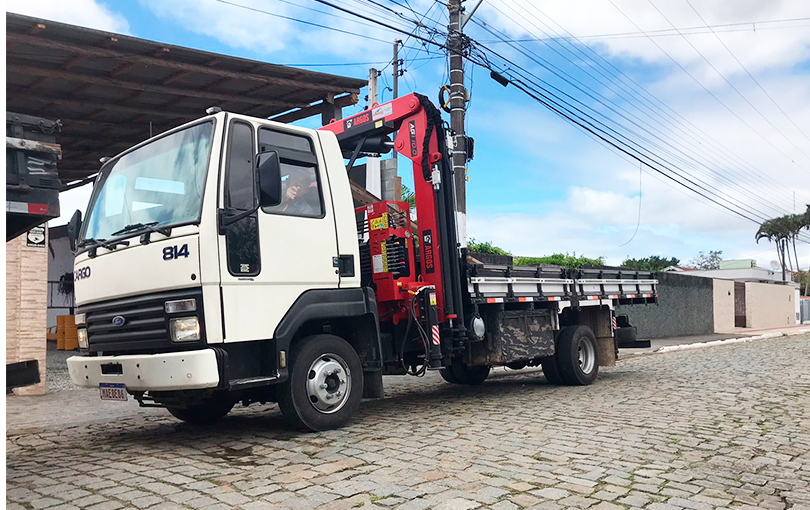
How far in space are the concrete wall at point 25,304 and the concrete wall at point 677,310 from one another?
14986 millimetres

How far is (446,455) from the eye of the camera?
219 inches

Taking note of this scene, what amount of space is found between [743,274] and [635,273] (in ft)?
159

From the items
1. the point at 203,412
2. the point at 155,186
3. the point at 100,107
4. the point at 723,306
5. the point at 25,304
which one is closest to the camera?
the point at 155,186

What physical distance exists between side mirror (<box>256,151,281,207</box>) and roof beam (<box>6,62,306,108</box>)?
7.49 m

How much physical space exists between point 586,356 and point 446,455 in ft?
17.2

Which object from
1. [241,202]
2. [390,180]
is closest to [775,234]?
[390,180]

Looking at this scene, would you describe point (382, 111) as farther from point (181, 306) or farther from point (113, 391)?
point (113, 391)

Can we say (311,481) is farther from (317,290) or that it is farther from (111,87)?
(111,87)

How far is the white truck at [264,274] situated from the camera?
18.8 feet

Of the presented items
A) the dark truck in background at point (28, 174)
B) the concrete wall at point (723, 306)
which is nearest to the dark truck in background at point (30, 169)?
the dark truck in background at point (28, 174)

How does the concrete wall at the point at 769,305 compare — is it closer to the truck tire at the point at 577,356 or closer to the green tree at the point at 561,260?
the green tree at the point at 561,260

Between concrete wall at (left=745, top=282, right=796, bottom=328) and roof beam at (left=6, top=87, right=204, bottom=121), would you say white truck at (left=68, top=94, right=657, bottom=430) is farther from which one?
concrete wall at (left=745, top=282, right=796, bottom=328)

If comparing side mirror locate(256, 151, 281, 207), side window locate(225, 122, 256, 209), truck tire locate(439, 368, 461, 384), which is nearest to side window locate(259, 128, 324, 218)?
side window locate(225, 122, 256, 209)

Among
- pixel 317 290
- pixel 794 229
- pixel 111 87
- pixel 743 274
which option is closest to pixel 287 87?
pixel 111 87
